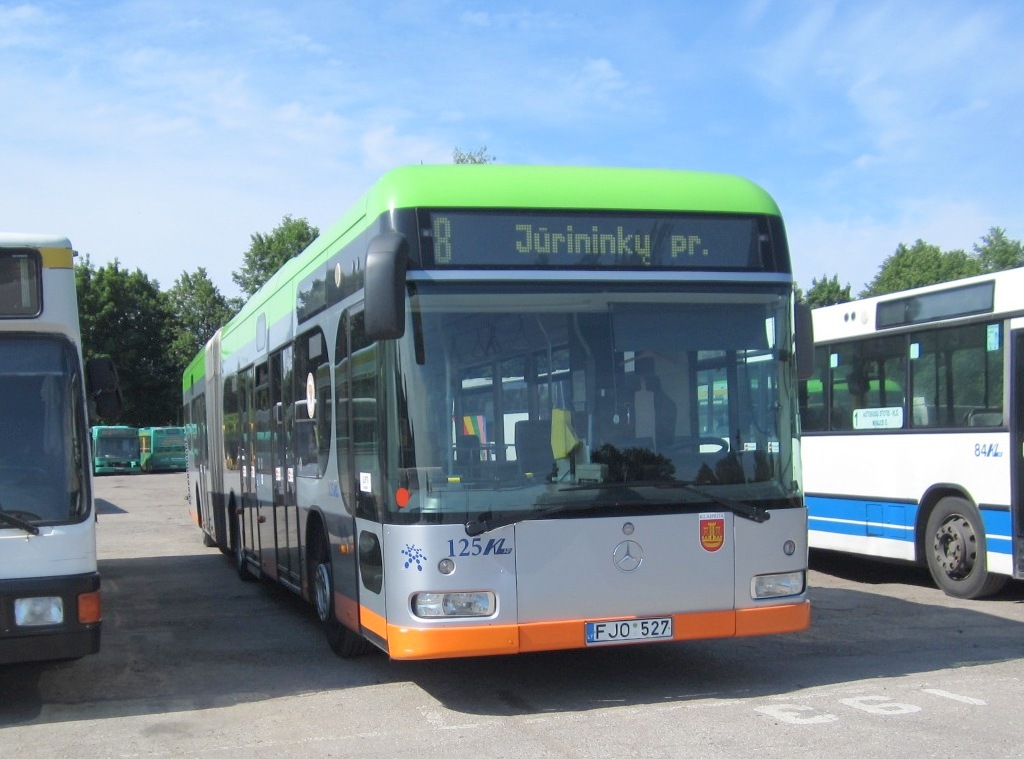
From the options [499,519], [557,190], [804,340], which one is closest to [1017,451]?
[804,340]

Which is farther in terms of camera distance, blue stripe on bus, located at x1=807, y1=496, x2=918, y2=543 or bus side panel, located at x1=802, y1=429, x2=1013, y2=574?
blue stripe on bus, located at x1=807, y1=496, x2=918, y2=543

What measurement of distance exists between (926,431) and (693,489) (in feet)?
18.2

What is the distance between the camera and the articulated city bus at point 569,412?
678 cm

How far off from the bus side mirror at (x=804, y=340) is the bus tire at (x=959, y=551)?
4.44m

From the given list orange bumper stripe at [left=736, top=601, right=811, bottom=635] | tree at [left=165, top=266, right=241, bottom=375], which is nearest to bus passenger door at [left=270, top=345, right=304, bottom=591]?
orange bumper stripe at [left=736, top=601, right=811, bottom=635]

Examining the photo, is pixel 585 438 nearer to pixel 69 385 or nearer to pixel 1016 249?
pixel 69 385

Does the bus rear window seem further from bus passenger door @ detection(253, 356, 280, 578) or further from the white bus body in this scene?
bus passenger door @ detection(253, 356, 280, 578)

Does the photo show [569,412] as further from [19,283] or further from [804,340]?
[19,283]

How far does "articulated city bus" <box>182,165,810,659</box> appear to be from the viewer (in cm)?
678

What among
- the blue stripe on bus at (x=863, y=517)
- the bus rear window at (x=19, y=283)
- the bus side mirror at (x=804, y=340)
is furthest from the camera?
the blue stripe on bus at (x=863, y=517)

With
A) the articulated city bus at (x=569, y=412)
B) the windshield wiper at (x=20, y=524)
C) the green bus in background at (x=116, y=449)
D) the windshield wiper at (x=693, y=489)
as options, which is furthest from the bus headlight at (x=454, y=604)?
the green bus in background at (x=116, y=449)

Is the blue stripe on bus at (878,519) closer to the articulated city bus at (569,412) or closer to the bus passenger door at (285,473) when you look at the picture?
the articulated city bus at (569,412)

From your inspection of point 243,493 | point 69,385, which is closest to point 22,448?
point 69,385

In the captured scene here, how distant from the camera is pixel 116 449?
59.0m
